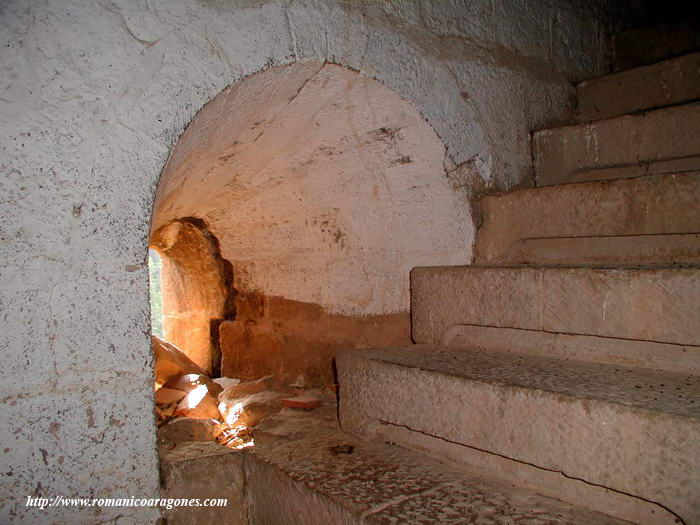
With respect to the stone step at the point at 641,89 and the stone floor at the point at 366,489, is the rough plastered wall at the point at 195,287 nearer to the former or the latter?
the stone floor at the point at 366,489

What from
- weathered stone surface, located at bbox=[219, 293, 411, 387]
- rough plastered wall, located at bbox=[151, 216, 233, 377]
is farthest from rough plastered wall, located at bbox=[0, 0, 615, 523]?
rough plastered wall, located at bbox=[151, 216, 233, 377]

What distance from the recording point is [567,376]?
129 centimetres

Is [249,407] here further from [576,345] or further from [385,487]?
[576,345]

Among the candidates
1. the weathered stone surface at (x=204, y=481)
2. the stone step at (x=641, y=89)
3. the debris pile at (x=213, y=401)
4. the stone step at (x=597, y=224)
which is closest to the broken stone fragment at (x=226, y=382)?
the debris pile at (x=213, y=401)

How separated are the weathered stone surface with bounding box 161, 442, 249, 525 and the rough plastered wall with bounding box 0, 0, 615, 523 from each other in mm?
107

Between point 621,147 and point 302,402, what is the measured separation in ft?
5.33

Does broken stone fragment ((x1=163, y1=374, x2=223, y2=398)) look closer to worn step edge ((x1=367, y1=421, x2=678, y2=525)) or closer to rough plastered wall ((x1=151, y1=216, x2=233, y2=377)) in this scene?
rough plastered wall ((x1=151, y1=216, x2=233, y2=377))

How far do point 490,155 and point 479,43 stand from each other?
0.45 metres

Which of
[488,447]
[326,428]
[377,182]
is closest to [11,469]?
[326,428]

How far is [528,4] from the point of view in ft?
7.61

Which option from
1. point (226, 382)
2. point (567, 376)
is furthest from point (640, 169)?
point (226, 382)

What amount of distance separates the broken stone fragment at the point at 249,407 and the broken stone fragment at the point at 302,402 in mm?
57

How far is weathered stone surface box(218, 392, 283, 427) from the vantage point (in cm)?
216

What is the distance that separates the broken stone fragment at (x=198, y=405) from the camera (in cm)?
226
